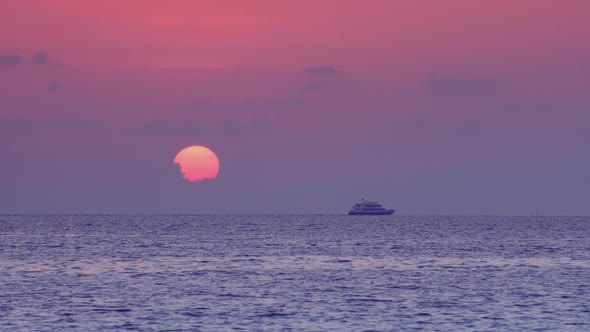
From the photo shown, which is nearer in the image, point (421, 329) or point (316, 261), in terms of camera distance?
point (421, 329)

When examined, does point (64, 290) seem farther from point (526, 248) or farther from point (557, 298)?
point (526, 248)

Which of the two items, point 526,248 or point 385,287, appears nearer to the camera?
point 385,287

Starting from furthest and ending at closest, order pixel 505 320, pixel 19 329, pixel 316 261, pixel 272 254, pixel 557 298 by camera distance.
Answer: pixel 272 254 → pixel 316 261 → pixel 557 298 → pixel 505 320 → pixel 19 329

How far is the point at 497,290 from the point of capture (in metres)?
66.3

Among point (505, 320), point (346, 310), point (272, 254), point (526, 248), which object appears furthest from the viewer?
point (526, 248)

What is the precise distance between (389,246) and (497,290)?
64.5m

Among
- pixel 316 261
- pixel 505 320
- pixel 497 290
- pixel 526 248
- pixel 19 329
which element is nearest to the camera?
pixel 19 329

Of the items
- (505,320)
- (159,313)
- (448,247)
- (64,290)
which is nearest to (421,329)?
(505,320)

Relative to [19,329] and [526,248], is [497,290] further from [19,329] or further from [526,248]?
[526,248]

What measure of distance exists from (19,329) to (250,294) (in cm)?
1923

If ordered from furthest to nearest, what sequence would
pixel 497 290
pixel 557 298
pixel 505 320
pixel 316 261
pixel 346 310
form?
pixel 316 261 → pixel 497 290 → pixel 557 298 → pixel 346 310 → pixel 505 320

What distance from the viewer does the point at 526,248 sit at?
12694cm

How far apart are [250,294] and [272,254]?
154 feet

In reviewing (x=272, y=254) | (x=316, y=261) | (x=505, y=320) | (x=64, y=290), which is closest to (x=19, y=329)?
(x=64, y=290)
